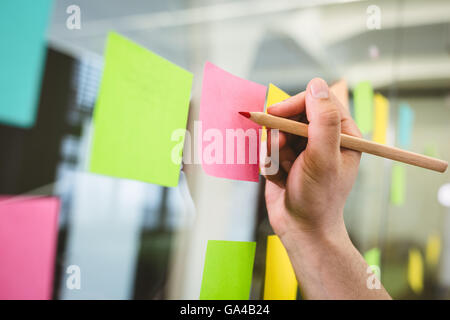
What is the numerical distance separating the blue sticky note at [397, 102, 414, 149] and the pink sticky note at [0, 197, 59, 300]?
0.84 metres

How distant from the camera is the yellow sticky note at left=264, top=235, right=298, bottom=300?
1.59 ft

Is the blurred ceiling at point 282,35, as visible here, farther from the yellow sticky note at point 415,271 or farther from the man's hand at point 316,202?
the yellow sticky note at point 415,271

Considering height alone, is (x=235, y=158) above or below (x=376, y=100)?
below

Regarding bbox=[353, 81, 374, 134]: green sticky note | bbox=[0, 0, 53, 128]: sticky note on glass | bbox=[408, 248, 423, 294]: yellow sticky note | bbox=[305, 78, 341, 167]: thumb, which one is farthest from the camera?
bbox=[408, 248, 423, 294]: yellow sticky note

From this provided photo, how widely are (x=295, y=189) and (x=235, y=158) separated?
3.1 inches

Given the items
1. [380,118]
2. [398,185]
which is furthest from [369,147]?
[398,185]

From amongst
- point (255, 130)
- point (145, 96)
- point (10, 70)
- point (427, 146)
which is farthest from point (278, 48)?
point (427, 146)

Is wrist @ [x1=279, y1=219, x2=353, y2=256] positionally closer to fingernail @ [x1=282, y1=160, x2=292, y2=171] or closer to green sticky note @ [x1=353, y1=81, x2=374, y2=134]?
fingernail @ [x1=282, y1=160, x2=292, y2=171]

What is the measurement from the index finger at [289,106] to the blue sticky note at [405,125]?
578mm

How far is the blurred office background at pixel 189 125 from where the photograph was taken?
0.28m

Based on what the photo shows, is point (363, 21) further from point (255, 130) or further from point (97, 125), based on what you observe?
point (97, 125)

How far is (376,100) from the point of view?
778 millimetres

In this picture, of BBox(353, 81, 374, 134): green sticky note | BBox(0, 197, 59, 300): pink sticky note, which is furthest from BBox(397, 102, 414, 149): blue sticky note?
BBox(0, 197, 59, 300): pink sticky note

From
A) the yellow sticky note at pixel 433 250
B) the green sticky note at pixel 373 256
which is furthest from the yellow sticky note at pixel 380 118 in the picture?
the yellow sticky note at pixel 433 250
